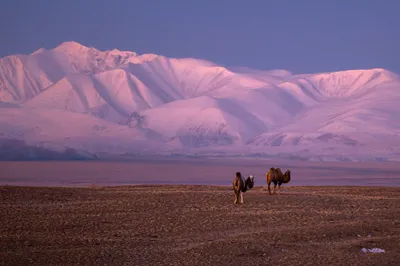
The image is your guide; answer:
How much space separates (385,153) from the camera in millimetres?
187750

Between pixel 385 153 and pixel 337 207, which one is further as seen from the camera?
pixel 385 153

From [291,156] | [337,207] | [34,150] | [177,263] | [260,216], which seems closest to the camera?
[177,263]

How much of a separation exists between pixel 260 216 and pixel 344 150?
167214 millimetres

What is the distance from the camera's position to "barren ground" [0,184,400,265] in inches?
775

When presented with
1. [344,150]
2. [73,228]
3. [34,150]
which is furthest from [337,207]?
[344,150]

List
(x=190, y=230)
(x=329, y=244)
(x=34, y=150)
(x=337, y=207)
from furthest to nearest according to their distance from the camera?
1. (x=34, y=150)
2. (x=337, y=207)
3. (x=190, y=230)
4. (x=329, y=244)

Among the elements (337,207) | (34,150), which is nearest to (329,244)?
(337,207)

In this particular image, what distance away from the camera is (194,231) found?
78.6ft

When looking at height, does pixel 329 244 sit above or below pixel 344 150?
below

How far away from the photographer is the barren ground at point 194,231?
19688 mm

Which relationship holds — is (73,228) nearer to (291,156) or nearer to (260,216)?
(260,216)

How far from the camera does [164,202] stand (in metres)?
33.0

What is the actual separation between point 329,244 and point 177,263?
186 inches

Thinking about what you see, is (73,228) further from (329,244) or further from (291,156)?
(291,156)
